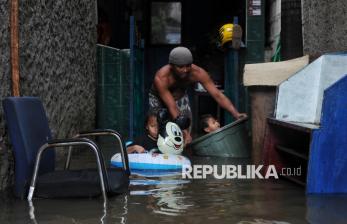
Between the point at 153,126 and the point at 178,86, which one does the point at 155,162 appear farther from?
the point at 178,86

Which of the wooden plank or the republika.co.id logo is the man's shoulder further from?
the wooden plank

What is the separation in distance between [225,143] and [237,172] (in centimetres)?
101

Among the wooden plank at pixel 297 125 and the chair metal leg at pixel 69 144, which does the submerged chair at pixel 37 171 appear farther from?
the wooden plank at pixel 297 125

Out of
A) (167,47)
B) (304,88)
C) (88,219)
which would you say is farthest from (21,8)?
(167,47)

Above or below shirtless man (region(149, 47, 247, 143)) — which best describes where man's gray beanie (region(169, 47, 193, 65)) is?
above

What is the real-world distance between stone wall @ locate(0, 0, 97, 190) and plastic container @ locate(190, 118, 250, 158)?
1.80 metres

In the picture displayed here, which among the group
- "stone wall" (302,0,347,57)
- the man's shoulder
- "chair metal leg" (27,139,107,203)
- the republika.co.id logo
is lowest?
the republika.co.id logo

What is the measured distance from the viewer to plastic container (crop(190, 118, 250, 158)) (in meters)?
7.29

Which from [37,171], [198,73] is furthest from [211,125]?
[37,171]

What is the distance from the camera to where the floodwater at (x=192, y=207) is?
4.11m

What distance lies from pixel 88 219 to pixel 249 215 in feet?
3.86

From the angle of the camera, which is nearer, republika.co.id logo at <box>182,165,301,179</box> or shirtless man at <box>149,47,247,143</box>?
republika.co.id logo at <box>182,165,301,179</box>

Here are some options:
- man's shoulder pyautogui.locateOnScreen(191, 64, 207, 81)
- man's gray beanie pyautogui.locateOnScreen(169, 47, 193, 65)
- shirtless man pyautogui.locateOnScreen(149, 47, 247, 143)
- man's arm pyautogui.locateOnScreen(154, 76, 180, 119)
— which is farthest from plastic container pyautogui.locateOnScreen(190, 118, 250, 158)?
man's gray beanie pyautogui.locateOnScreen(169, 47, 193, 65)

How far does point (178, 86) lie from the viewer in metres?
7.79
